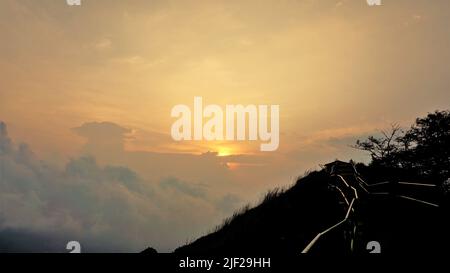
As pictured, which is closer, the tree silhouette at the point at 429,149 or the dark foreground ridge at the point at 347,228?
the dark foreground ridge at the point at 347,228

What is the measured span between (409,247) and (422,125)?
42962mm

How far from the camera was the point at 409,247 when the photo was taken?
29.6ft

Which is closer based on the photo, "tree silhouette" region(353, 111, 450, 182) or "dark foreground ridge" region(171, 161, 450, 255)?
"dark foreground ridge" region(171, 161, 450, 255)

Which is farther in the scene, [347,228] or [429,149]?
[429,149]
